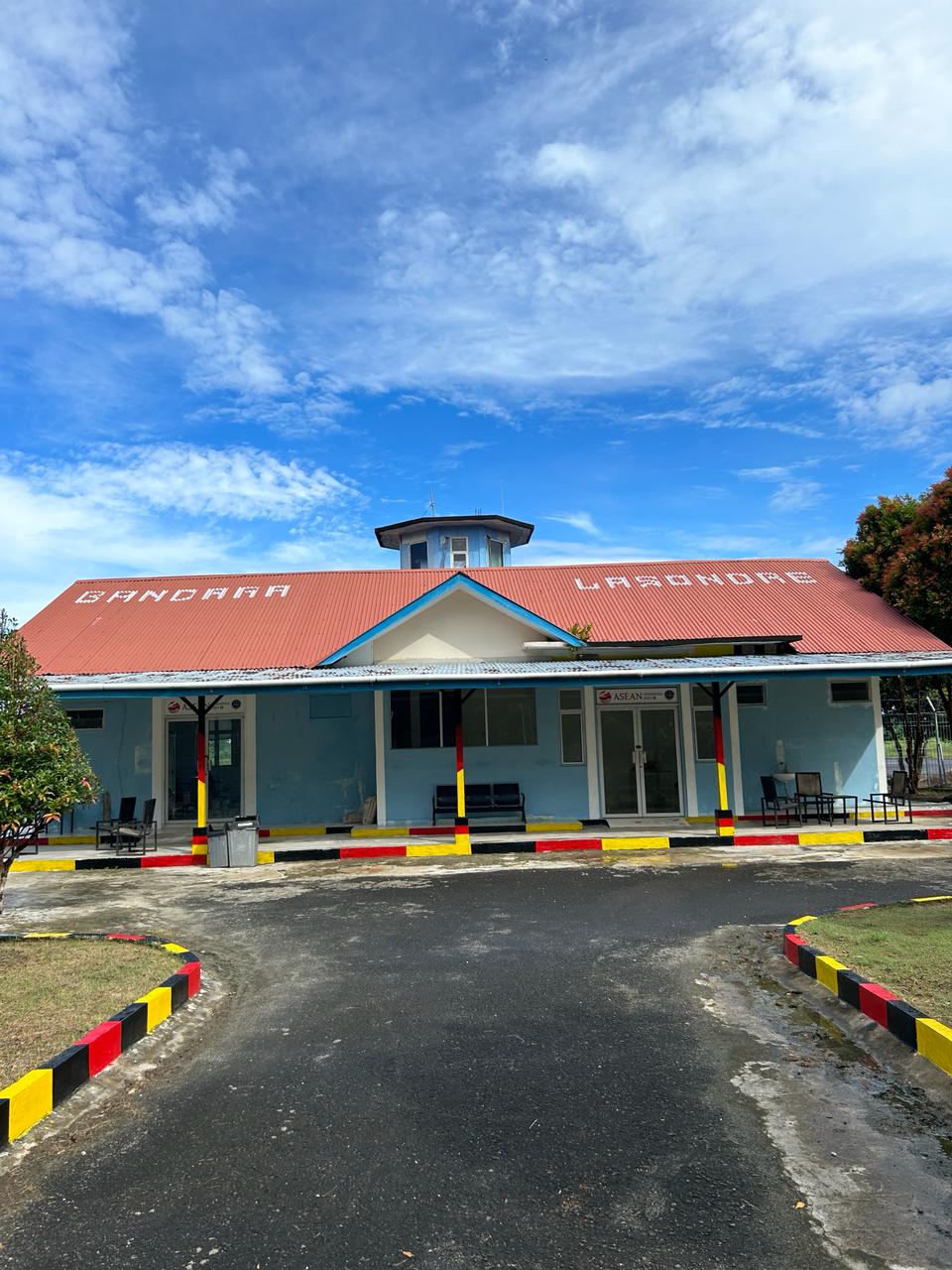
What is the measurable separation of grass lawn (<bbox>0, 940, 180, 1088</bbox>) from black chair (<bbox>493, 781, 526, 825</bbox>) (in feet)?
29.2

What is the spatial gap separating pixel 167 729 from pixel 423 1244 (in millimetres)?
15605

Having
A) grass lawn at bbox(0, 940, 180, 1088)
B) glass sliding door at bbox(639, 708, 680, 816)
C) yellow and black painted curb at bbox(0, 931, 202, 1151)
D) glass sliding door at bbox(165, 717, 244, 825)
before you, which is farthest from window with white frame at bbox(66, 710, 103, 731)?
yellow and black painted curb at bbox(0, 931, 202, 1151)

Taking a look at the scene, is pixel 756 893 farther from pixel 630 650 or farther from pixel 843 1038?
pixel 630 650

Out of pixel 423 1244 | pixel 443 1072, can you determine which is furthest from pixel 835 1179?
pixel 443 1072

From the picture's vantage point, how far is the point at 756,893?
411 inches

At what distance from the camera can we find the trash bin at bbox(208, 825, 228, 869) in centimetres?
1380

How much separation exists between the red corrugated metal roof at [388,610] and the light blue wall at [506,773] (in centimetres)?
283

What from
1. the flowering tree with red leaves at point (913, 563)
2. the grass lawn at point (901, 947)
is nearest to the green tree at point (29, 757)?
the grass lawn at point (901, 947)

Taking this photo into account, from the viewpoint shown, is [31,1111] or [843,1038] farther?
[843,1038]

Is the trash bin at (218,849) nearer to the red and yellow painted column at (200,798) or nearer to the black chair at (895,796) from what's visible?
the red and yellow painted column at (200,798)

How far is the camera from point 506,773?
16.8 meters

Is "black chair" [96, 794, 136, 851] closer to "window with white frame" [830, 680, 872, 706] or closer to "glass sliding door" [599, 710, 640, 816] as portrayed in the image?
"glass sliding door" [599, 710, 640, 816]

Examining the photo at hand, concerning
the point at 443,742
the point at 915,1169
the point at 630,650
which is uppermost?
the point at 630,650

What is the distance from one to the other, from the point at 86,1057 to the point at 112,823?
11.1 m
